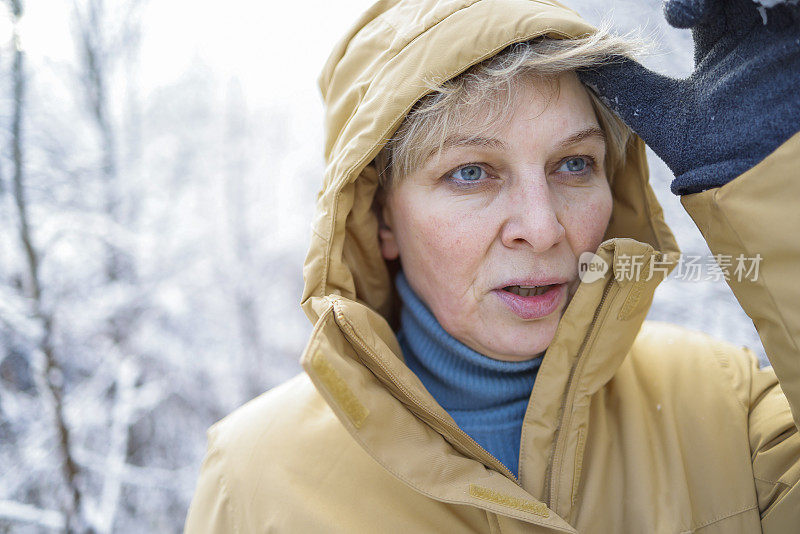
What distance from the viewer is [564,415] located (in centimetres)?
132

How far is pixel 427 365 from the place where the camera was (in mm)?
1566

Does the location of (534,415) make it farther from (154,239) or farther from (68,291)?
(154,239)

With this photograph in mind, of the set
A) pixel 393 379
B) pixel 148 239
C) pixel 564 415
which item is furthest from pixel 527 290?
pixel 148 239

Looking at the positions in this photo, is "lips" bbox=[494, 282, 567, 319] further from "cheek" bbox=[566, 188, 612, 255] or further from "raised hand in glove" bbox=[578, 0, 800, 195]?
"raised hand in glove" bbox=[578, 0, 800, 195]

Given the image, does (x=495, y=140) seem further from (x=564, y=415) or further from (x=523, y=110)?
(x=564, y=415)

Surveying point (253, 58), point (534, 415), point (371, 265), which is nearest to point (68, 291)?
point (253, 58)

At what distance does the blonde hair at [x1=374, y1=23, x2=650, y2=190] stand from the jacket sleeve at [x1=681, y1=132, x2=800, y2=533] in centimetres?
43

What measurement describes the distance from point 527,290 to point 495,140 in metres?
0.42

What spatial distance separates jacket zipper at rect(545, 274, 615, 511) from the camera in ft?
4.16

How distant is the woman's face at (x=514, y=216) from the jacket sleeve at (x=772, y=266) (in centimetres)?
30

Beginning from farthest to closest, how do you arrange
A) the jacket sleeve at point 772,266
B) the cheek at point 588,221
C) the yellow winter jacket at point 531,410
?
the cheek at point 588,221 < the yellow winter jacket at point 531,410 < the jacket sleeve at point 772,266

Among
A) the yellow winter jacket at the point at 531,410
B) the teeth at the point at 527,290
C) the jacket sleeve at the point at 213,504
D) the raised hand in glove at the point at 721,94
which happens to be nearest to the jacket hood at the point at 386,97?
the yellow winter jacket at the point at 531,410

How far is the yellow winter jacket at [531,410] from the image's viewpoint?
1146 mm

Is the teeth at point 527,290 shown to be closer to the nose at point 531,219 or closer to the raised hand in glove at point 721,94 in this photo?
the nose at point 531,219
